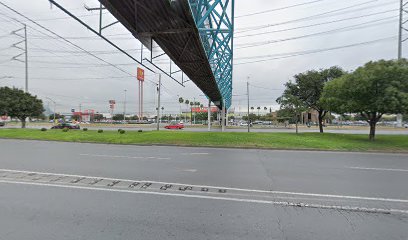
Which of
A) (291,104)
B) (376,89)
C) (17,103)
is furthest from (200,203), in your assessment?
(17,103)

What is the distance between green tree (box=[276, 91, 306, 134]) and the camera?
2597 centimetres

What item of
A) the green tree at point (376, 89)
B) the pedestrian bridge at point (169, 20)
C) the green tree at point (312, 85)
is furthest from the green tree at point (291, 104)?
the pedestrian bridge at point (169, 20)

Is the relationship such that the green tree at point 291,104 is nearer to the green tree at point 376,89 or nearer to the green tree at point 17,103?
the green tree at point 376,89

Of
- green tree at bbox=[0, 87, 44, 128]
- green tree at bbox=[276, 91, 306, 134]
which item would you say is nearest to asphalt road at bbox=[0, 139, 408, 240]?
green tree at bbox=[276, 91, 306, 134]

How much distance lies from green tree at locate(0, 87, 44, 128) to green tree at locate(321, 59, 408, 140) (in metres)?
36.8

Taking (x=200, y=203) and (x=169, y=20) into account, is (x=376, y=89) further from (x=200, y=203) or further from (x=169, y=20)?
(x=200, y=203)

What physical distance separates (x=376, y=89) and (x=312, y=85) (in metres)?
10.3

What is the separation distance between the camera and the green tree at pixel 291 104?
25969mm

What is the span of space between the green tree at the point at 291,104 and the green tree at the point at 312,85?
94cm

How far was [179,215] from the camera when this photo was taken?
4117mm

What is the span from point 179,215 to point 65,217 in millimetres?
1969

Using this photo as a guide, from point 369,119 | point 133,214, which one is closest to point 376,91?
point 369,119

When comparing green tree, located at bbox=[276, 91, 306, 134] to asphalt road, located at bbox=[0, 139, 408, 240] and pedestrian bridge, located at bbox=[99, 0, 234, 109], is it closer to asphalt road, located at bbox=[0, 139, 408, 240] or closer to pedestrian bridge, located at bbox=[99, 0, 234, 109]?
pedestrian bridge, located at bbox=[99, 0, 234, 109]

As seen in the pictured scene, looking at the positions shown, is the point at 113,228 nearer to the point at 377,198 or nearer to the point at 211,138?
the point at 377,198
